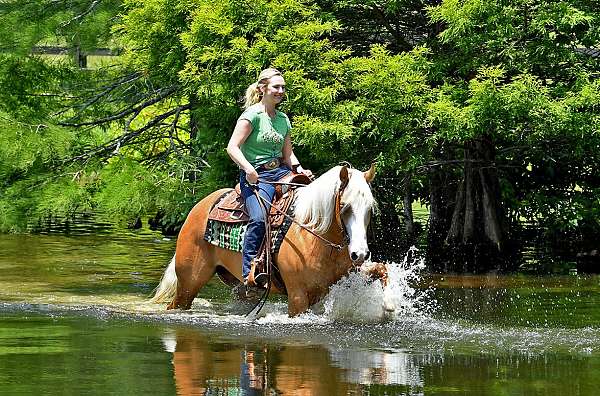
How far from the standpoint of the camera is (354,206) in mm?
8883

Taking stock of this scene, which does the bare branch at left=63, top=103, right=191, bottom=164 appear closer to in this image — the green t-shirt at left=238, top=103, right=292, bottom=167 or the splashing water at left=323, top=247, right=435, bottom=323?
the green t-shirt at left=238, top=103, right=292, bottom=167

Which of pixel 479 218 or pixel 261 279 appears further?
pixel 479 218

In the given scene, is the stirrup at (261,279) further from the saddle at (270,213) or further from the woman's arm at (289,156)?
the woman's arm at (289,156)

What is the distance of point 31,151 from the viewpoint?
1689cm

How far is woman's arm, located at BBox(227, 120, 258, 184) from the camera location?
938 centimetres

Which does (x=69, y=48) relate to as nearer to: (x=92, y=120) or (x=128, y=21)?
(x=92, y=120)

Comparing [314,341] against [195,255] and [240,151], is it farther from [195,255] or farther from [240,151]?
[195,255]

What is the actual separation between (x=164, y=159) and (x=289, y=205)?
909 centimetres

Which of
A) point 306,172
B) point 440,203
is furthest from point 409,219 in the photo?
point 306,172

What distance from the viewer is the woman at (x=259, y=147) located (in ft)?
31.0

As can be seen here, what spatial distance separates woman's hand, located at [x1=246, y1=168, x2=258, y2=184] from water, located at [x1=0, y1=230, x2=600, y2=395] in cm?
112

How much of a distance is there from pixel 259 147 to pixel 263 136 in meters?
0.15

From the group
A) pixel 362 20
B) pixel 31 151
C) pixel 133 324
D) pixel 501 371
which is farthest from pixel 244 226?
pixel 31 151

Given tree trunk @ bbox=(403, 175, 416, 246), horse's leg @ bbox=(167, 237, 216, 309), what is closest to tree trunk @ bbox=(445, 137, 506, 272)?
tree trunk @ bbox=(403, 175, 416, 246)
